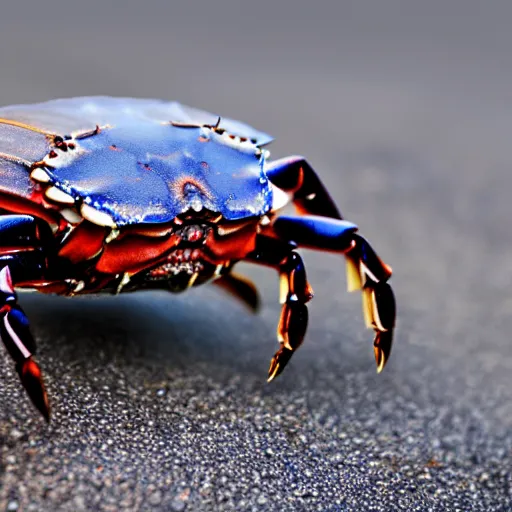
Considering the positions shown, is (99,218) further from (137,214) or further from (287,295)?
(287,295)

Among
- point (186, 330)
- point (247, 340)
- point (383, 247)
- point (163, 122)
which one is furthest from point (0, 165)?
point (383, 247)

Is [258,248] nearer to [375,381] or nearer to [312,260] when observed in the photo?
[375,381]

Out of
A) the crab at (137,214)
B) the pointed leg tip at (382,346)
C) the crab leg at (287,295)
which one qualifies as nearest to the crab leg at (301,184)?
the crab at (137,214)

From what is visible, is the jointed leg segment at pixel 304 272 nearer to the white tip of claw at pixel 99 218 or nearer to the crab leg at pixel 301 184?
the crab leg at pixel 301 184

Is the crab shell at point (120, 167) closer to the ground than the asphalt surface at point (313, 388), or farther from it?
farther from it

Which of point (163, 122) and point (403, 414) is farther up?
point (163, 122)

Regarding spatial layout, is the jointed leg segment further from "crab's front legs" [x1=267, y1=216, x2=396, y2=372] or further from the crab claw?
the crab claw
